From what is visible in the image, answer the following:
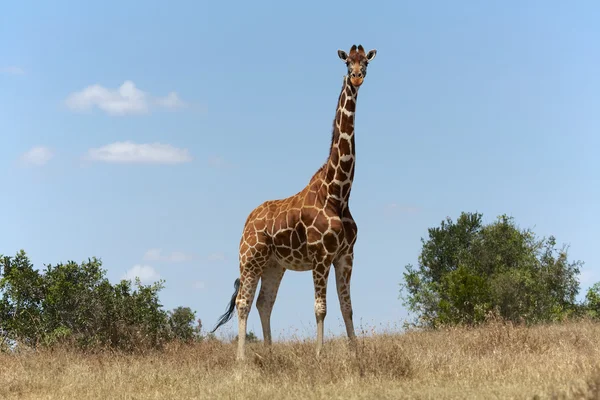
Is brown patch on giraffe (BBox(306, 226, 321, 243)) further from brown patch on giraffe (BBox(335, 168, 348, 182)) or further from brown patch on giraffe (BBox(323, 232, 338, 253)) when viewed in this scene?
brown patch on giraffe (BBox(335, 168, 348, 182))

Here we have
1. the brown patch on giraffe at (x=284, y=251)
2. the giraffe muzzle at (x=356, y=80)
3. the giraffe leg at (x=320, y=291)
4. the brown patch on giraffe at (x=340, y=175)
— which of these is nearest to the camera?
the giraffe leg at (x=320, y=291)

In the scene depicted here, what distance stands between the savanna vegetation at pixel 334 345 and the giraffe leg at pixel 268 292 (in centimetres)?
72

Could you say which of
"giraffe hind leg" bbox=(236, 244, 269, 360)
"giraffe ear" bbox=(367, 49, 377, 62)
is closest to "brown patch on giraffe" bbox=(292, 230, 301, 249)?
"giraffe hind leg" bbox=(236, 244, 269, 360)

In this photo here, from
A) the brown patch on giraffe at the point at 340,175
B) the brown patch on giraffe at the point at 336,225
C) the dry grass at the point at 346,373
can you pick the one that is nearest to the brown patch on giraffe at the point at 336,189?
the brown patch on giraffe at the point at 340,175

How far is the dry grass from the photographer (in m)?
10.3

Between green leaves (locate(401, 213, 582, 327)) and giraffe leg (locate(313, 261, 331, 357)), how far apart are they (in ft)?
48.5

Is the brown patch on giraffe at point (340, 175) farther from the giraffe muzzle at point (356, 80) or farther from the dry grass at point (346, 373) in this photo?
the dry grass at point (346, 373)

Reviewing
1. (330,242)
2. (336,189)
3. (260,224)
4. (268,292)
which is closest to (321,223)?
(330,242)

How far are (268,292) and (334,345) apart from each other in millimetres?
2355

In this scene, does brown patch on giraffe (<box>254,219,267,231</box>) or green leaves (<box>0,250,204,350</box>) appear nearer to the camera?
brown patch on giraffe (<box>254,219,267,231</box>)

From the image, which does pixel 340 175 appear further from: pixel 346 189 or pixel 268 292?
pixel 268 292

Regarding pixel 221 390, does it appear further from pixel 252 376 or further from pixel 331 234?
pixel 331 234

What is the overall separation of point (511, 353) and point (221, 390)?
6.21 metres

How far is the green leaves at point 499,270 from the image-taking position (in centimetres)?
2861
